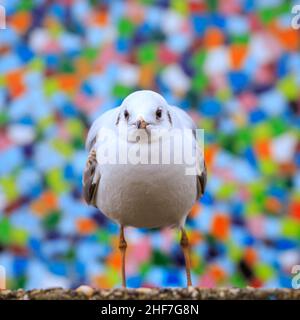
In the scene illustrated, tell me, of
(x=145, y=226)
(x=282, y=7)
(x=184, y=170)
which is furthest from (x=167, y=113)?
(x=282, y=7)

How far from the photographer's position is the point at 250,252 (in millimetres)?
2297

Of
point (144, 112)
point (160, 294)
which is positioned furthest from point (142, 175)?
point (160, 294)

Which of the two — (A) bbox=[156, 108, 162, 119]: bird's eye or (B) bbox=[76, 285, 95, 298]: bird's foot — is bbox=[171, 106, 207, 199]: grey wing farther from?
(B) bbox=[76, 285, 95, 298]: bird's foot

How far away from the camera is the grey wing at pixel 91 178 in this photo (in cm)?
149

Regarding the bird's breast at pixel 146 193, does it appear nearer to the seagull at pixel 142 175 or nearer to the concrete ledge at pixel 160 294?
the seagull at pixel 142 175

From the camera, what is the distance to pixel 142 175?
4.42 feet

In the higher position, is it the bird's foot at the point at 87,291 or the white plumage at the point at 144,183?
the white plumage at the point at 144,183

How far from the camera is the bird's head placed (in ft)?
4.26

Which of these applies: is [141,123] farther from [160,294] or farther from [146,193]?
[160,294]

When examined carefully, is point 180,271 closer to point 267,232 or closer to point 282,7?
point 267,232

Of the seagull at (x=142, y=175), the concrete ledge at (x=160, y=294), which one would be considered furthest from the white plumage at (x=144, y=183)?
the concrete ledge at (x=160, y=294)

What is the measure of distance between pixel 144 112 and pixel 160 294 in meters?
0.38

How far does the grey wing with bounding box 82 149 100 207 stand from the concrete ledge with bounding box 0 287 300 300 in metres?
0.46

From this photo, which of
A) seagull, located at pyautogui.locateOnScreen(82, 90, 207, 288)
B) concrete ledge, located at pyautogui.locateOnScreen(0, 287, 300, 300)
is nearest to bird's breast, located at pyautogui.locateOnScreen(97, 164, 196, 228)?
seagull, located at pyautogui.locateOnScreen(82, 90, 207, 288)
